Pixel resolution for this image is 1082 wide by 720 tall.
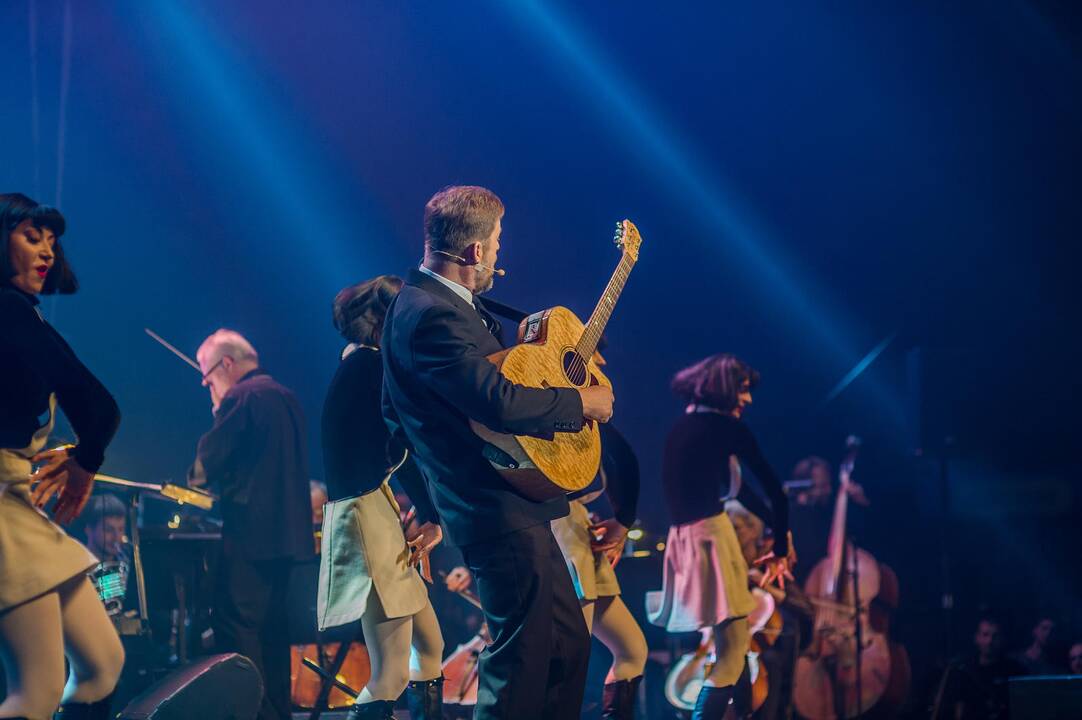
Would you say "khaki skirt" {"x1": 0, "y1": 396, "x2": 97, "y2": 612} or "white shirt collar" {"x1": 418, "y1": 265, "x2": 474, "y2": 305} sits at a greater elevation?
"white shirt collar" {"x1": 418, "y1": 265, "x2": 474, "y2": 305}

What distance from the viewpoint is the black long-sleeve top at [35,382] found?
3.28 metres

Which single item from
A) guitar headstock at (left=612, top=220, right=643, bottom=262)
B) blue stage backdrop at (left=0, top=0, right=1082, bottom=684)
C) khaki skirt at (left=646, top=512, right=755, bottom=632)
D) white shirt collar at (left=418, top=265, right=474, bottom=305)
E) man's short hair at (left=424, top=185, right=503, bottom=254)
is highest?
blue stage backdrop at (left=0, top=0, right=1082, bottom=684)

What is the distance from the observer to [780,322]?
11484 mm

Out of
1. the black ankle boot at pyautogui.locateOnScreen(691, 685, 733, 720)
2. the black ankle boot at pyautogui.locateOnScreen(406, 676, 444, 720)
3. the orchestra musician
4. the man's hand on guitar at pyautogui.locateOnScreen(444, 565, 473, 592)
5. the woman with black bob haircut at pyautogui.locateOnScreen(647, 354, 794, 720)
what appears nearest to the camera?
the black ankle boot at pyautogui.locateOnScreen(406, 676, 444, 720)

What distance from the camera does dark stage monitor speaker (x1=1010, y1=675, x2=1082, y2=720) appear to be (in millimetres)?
5164

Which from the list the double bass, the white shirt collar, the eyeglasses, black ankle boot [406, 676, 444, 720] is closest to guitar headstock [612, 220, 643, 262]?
the white shirt collar

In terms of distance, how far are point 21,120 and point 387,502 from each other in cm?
729

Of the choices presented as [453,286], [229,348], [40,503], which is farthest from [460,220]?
[229,348]

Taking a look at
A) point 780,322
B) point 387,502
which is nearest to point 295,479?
→ point 387,502

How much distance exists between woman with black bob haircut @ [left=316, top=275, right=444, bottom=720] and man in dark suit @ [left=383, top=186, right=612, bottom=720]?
2.84ft

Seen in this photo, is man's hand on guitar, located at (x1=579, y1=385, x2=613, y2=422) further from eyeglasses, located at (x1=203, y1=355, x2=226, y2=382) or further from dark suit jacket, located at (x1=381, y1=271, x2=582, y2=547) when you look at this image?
eyeglasses, located at (x1=203, y1=355, x2=226, y2=382)

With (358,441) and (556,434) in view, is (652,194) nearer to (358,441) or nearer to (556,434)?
(358,441)

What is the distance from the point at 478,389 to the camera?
3178 millimetres

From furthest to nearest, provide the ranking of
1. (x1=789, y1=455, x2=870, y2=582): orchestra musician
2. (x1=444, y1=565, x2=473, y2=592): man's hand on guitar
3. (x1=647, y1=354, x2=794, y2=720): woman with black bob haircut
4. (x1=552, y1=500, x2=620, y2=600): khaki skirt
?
(x1=789, y1=455, x2=870, y2=582): orchestra musician, (x1=444, y1=565, x2=473, y2=592): man's hand on guitar, (x1=647, y1=354, x2=794, y2=720): woman with black bob haircut, (x1=552, y1=500, x2=620, y2=600): khaki skirt
